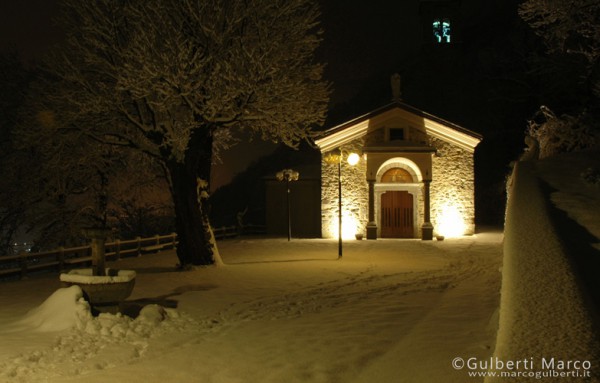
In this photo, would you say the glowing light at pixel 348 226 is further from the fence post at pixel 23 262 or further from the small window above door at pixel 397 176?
the fence post at pixel 23 262

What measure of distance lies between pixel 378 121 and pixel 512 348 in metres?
25.7

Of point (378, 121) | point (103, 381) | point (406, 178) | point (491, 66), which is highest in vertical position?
point (491, 66)

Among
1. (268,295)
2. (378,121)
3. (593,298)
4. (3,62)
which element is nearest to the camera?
(593,298)

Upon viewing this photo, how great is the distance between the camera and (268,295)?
12.2m

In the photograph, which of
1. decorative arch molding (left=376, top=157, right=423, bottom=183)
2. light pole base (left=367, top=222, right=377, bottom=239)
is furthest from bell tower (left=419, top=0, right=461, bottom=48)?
light pole base (left=367, top=222, right=377, bottom=239)

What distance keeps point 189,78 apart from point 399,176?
53.9 feet

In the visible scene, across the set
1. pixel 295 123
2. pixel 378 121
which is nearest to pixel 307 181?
pixel 378 121

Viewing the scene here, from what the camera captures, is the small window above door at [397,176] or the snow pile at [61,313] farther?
the small window above door at [397,176]

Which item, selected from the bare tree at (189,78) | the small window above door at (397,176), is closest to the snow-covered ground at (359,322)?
the bare tree at (189,78)

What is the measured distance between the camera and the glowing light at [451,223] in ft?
93.6

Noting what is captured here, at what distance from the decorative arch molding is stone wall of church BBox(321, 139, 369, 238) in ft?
3.17

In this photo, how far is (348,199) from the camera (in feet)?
95.2

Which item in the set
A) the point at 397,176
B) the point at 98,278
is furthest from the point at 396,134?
the point at 98,278

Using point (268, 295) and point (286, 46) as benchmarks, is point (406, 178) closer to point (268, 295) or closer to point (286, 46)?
point (286, 46)
